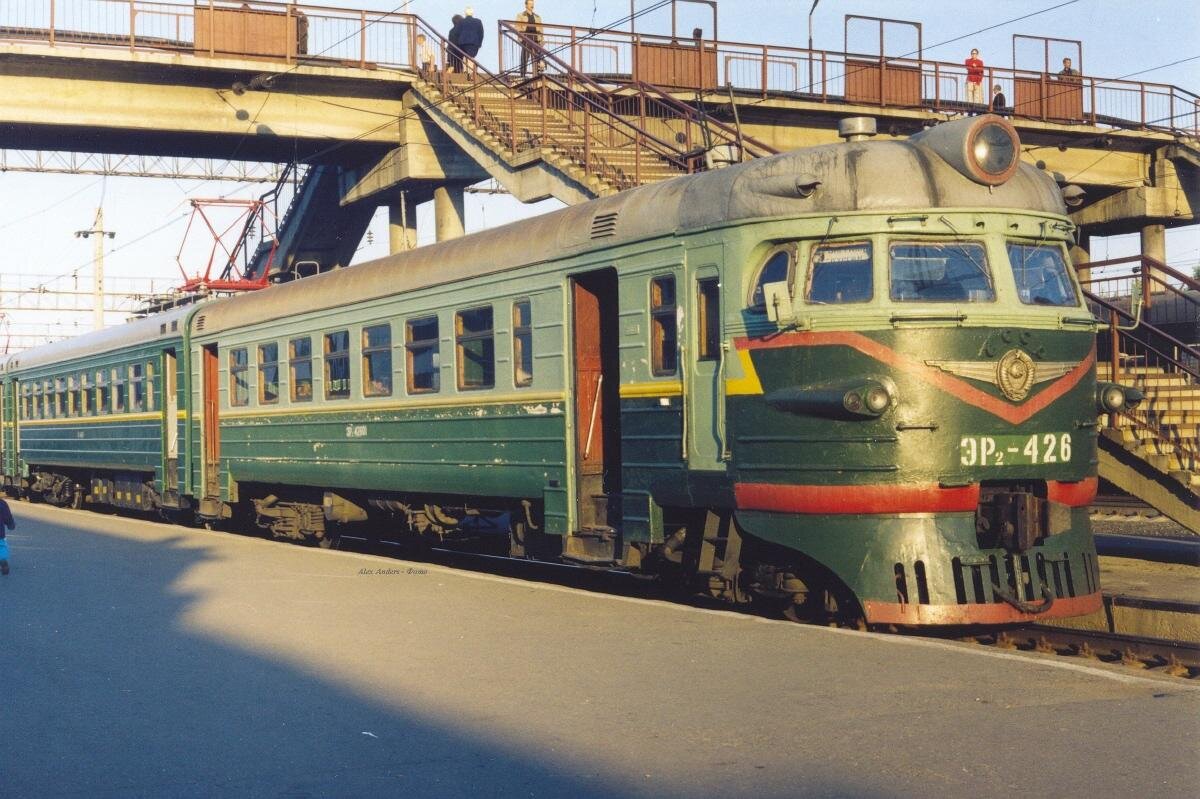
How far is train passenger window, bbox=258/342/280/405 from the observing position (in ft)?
59.4

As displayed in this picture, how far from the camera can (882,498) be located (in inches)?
374

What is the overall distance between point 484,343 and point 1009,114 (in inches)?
765

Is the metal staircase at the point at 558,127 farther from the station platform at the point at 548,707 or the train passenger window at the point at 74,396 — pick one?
the station platform at the point at 548,707

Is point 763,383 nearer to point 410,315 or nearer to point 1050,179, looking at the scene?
point 1050,179

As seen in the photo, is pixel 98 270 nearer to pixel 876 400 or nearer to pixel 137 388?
pixel 137 388

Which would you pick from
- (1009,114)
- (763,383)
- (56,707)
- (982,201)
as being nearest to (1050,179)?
(982,201)

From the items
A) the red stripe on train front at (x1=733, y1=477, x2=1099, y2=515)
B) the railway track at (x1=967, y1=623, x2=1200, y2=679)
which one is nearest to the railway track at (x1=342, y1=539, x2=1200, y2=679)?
the railway track at (x1=967, y1=623, x2=1200, y2=679)

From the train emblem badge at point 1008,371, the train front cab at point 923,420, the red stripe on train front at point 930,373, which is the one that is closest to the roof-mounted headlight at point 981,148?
the train front cab at point 923,420

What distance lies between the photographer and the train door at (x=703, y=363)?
34.3 feet

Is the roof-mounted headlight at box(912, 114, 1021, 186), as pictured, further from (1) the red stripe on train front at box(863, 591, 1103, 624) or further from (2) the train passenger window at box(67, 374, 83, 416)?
(2) the train passenger window at box(67, 374, 83, 416)

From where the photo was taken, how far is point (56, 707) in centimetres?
798

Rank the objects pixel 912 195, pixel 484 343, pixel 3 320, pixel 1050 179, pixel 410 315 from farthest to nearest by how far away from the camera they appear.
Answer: pixel 3 320 → pixel 410 315 → pixel 484 343 → pixel 1050 179 → pixel 912 195

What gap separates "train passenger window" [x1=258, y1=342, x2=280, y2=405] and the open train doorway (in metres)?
6.91

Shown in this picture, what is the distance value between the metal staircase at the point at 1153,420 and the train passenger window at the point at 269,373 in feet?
31.2
